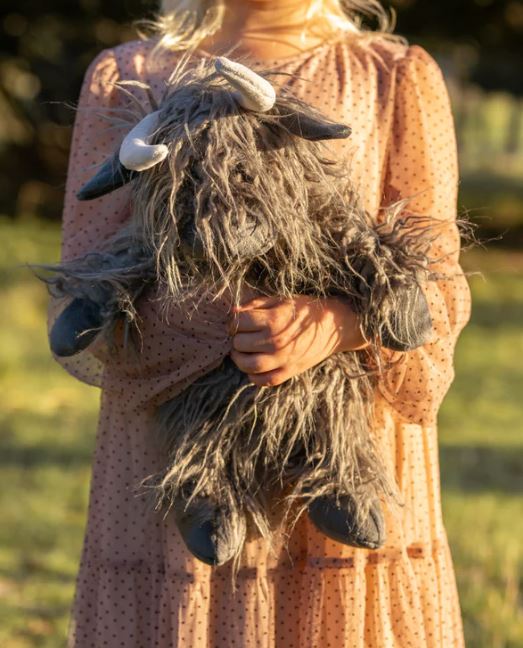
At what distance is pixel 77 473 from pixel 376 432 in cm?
351

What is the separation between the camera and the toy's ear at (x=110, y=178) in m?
1.61

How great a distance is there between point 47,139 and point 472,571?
29.8ft

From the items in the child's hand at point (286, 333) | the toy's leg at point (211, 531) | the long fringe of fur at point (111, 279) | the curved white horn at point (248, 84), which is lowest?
the toy's leg at point (211, 531)

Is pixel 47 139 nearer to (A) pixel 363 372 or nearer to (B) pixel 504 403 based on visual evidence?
(B) pixel 504 403

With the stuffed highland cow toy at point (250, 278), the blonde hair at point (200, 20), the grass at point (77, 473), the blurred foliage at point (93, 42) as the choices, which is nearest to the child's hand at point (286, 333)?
the stuffed highland cow toy at point (250, 278)

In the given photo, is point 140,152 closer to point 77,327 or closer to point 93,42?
point 77,327

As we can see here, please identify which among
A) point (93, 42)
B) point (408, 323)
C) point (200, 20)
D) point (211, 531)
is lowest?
point (211, 531)

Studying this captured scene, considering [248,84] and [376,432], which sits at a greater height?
[248,84]

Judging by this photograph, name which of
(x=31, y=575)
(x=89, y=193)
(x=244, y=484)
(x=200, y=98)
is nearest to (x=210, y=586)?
(x=244, y=484)

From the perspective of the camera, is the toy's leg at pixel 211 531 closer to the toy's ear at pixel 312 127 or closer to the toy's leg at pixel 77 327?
the toy's leg at pixel 77 327

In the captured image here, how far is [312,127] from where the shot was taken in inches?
61.9

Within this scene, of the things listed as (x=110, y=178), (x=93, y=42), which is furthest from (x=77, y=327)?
(x=93, y=42)

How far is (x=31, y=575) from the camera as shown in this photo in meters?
4.11

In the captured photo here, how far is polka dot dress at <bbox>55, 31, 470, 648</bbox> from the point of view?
1.82 m
